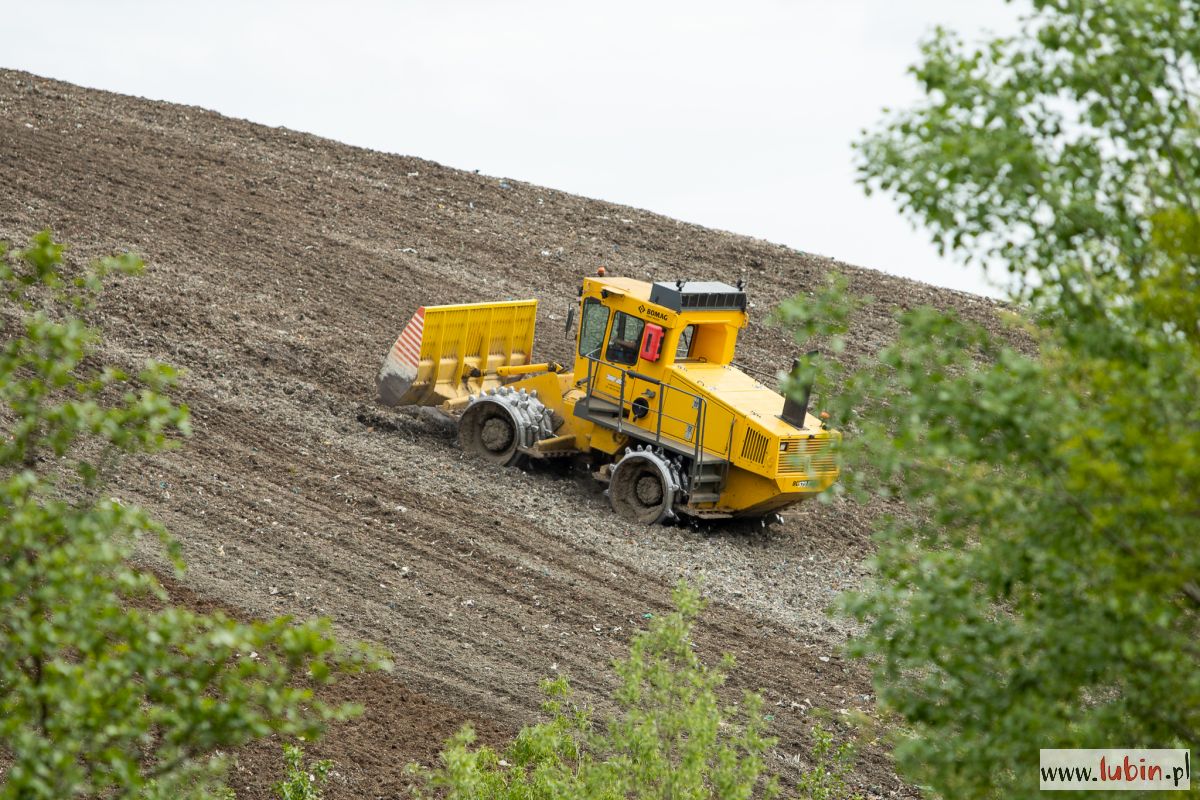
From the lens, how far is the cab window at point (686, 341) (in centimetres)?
1733

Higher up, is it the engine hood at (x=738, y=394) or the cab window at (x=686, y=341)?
the cab window at (x=686, y=341)

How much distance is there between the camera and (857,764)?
485 inches

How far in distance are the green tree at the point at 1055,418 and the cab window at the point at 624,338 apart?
32.1ft

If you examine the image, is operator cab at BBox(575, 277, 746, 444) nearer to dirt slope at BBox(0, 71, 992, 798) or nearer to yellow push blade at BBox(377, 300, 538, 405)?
dirt slope at BBox(0, 71, 992, 798)

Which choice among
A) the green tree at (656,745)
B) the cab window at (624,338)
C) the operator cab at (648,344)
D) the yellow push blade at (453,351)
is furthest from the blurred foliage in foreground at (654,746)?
the yellow push blade at (453,351)

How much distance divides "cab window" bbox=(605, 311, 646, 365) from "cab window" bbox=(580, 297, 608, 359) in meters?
0.18

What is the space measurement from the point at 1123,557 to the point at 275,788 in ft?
22.4

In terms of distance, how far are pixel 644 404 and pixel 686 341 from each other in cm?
110

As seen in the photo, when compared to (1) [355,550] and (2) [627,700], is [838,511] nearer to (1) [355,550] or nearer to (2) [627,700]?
(1) [355,550]

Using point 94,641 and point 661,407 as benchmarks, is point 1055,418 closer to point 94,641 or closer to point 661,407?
point 94,641

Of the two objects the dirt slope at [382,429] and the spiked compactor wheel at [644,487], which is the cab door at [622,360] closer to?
the spiked compactor wheel at [644,487]

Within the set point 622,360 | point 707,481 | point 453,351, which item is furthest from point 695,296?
point 453,351

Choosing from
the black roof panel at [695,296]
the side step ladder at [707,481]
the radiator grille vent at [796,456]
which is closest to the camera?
the radiator grille vent at [796,456]

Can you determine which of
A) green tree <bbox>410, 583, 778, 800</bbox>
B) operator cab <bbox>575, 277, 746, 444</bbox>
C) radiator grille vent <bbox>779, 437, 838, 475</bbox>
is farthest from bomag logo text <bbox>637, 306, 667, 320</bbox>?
green tree <bbox>410, 583, 778, 800</bbox>
